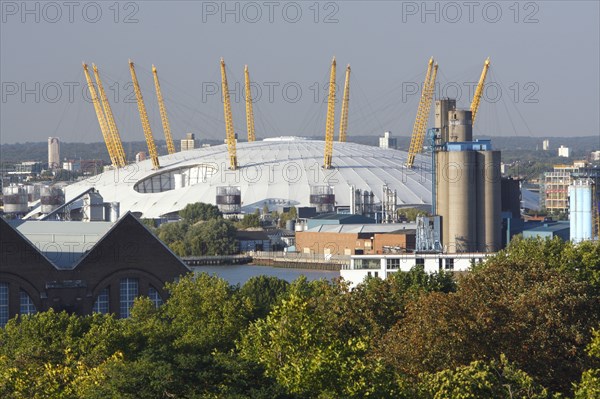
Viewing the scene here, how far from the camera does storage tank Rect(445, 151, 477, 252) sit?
5334 cm

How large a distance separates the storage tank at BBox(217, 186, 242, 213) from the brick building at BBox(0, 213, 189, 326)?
58180 millimetres

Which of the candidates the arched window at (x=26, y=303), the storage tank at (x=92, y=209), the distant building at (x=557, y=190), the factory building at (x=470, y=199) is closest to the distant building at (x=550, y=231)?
the factory building at (x=470, y=199)

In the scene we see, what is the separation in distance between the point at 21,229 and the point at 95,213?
1042 cm

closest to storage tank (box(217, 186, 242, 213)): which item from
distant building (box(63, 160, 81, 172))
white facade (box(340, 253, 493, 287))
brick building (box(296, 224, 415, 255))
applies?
brick building (box(296, 224, 415, 255))

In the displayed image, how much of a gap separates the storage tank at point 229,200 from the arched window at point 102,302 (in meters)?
59.3

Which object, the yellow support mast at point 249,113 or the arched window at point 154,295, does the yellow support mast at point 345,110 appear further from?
the arched window at point 154,295

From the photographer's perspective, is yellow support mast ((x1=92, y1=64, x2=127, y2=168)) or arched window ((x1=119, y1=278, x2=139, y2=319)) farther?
yellow support mast ((x1=92, y1=64, x2=127, y2=168))

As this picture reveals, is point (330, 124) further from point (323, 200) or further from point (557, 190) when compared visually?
point (557, 190)

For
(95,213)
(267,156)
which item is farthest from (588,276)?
(267,156)

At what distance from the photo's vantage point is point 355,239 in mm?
71000

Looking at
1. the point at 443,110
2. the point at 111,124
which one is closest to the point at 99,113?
the point at 111,124

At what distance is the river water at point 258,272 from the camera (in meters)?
64.2

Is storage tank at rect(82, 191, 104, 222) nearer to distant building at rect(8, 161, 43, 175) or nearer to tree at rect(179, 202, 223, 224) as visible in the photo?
tree at rect(179, 202, 223, 224)

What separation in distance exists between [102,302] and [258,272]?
121 ft
